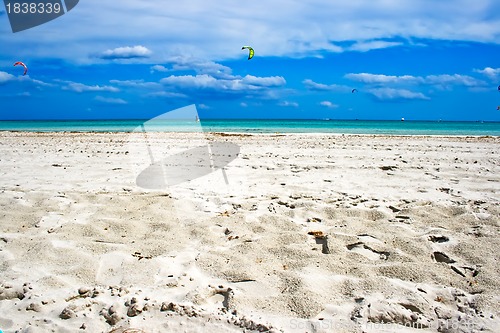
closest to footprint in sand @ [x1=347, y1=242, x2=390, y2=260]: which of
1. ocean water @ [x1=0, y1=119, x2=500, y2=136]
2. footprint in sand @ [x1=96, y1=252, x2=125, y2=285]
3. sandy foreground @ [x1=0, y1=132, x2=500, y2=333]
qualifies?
sandy foreground @ [x1=0, y1=132, x2=500, y2=333]

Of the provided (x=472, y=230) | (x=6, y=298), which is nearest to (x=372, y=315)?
(x=472, y=230)

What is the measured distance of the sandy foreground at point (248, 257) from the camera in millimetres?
2057

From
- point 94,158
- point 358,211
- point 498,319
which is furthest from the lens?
point 94,158

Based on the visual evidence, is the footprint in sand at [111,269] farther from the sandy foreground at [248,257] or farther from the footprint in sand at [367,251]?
the footprint in sand at [367,251]

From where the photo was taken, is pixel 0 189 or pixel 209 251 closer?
pixel 209 251

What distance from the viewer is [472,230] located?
3.31 metres

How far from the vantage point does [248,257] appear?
279cm

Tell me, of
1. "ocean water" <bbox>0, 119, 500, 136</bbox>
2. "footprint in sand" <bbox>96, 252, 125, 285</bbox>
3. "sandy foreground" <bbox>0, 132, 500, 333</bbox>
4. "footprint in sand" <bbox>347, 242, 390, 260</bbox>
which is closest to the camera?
"sandy foreground" <bbox>0, 132, 500, 333</bbox>

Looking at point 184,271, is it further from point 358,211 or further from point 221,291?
point 358,211

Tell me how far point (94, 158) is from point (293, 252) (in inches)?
266

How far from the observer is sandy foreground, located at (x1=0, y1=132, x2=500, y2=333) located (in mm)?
2057

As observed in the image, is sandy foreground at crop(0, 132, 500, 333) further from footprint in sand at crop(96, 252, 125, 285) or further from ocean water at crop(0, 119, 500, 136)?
ocean water at crop(0, 119, 500, 136)

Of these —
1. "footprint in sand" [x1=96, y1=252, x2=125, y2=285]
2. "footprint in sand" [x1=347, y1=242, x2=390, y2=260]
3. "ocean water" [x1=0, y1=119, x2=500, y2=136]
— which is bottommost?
"footprint in sand" [x1=96, y1=252, x2=125, y2=285]

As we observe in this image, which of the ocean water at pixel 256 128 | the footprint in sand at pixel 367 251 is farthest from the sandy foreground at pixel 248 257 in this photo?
the ocean water at pixel 256 128
